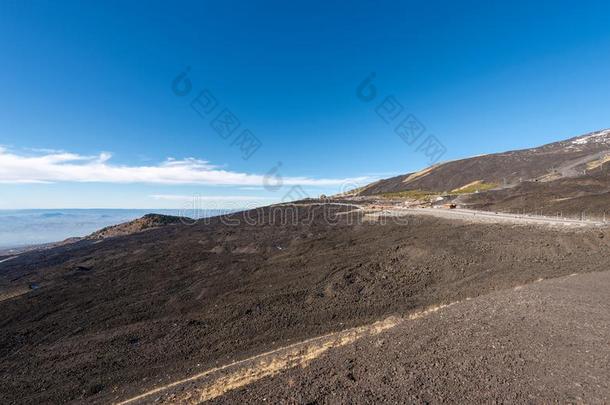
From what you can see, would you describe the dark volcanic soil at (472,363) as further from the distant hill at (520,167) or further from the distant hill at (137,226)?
the distant hill at (520,167)

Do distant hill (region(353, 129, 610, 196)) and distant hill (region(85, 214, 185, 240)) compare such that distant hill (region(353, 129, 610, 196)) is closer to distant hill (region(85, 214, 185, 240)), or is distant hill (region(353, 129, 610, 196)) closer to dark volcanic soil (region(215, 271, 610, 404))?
dark volcanic soil (region(215, 271, 610, 404))

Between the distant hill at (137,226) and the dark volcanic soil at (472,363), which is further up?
the distant hill at (137,226)

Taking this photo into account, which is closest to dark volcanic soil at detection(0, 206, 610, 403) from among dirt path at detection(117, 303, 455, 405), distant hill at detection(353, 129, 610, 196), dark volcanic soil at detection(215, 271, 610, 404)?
dirt path at detection(117, 303, 455, 405)

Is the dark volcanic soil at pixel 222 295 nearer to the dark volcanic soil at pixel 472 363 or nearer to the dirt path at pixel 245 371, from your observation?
the dirt path at pixel 245 371

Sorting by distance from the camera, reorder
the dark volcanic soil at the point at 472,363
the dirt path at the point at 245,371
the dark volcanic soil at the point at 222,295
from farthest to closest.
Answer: the dark volcanic soil at the point at 222,295, the dirt path at the point at 245,371, the dark volcanic soil at the point at 472,363

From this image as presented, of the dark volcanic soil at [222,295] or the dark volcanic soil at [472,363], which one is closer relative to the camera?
the dark volcanic soil at [472,363]

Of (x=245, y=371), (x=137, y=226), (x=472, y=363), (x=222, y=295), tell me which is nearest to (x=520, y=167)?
(x=222, y=295)

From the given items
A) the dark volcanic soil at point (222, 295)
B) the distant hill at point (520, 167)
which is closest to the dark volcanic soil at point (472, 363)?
the dark volcanic soil at point (222, 295)

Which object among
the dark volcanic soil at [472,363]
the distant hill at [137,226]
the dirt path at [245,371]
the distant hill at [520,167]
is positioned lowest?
the dirt path at [245,371]

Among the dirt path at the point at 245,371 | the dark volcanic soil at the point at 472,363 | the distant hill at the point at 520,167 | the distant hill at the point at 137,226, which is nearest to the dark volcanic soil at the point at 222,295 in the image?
the dirt path at the point at 245,371

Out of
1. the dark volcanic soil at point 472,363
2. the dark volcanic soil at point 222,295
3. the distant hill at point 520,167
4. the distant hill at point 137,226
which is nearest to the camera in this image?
the dark volcanic soil at point 472,363
